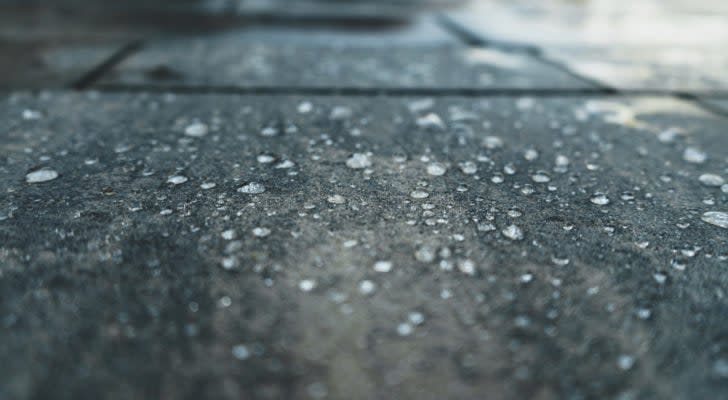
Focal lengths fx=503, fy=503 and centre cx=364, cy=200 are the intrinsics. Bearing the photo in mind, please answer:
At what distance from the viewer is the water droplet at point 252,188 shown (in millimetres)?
985

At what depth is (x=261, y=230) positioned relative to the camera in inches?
33.9

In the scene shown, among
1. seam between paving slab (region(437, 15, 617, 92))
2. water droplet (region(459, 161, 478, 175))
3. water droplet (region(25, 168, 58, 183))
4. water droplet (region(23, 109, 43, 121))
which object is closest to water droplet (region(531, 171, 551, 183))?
water droplet (region(459, 161, 478, 175))

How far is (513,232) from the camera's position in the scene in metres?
0.89

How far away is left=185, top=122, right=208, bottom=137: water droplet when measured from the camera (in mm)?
1247

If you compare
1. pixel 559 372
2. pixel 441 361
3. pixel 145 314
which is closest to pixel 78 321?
pixel 145 314

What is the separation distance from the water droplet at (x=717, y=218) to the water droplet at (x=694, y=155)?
265mm

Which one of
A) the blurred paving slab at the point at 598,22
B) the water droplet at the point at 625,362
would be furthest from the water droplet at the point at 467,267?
the blurred paving slab at the point at 598,22

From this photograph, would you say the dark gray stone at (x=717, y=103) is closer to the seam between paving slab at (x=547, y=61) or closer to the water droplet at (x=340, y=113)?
the seam between paving slab at (x=547, y=61)

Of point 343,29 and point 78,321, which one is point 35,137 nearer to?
point 78,321

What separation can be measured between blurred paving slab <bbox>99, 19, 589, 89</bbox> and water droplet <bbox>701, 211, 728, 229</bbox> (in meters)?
0.82

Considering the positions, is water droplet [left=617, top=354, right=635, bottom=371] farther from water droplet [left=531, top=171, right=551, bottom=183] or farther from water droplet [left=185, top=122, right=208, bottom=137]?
water droplet [left=185, top=122, right=208, bottom=137]

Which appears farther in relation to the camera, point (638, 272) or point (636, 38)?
point (636, 38)

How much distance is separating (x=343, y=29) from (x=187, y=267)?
1984mm

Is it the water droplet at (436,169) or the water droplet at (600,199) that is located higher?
the water droplet at (600,199)
